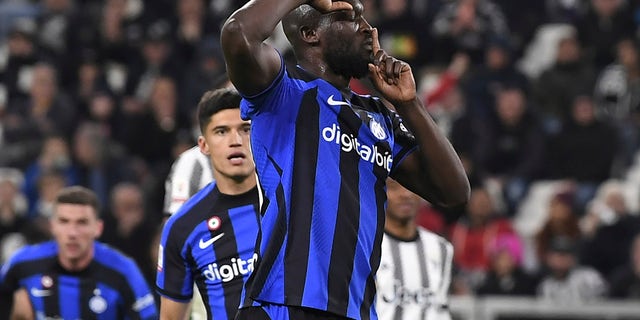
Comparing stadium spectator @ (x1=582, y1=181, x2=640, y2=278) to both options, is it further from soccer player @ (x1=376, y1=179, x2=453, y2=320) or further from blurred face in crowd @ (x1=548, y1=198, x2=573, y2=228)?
soccer player @ (x1=376, y1=179, x2=453, y2=320)

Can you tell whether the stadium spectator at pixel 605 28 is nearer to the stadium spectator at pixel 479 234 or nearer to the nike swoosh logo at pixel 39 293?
the stadium spectator at pixel 479 234

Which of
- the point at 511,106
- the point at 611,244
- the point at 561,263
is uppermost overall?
the point at 511,106

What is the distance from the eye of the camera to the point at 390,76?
13.6 feet

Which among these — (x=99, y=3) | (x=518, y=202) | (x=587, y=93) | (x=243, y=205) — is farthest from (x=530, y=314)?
(x=99, y=3)

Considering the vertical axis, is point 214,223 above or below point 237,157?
below

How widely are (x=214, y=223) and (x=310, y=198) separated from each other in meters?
1.56

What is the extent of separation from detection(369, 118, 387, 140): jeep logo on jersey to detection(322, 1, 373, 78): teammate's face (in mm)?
174

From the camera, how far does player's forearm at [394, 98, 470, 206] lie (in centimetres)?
425

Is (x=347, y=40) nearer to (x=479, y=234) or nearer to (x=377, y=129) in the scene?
(x=377, y=129)

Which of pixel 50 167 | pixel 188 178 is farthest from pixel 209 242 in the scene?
pixel 50 167

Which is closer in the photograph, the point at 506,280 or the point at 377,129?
the point at 377,129

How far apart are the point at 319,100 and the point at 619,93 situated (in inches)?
412

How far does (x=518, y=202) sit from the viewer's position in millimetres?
13328

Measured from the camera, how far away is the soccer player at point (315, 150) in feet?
12.8
